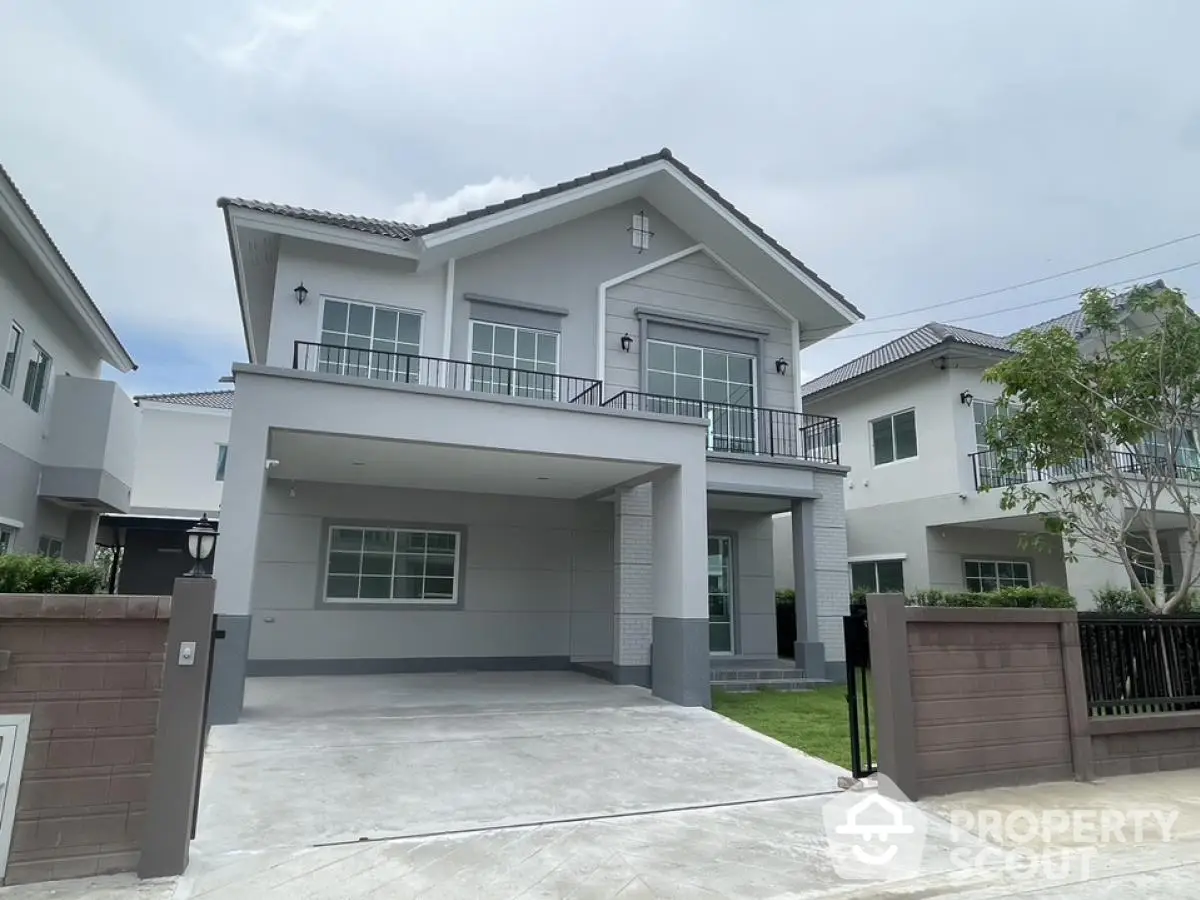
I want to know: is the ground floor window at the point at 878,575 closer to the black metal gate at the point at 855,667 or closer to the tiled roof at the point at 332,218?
the black metal gate at the point at 855,667

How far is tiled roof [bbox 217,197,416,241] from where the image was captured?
9.84m

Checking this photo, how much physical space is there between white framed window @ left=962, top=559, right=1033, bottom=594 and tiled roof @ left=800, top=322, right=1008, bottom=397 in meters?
4.46

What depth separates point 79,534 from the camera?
568 inches

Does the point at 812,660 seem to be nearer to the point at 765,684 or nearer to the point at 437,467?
the point at 765,684

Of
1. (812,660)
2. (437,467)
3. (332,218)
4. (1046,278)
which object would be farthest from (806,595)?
(332,218)

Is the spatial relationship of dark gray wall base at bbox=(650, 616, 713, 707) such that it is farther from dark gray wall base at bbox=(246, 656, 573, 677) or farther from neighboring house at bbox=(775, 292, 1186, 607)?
neighboring house at bbox=(775, 292, 1186, 607)

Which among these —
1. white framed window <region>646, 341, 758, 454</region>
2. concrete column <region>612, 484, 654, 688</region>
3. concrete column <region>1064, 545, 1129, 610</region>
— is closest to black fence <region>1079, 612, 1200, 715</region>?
concrete column <region>612, 484, 654, 688</region>

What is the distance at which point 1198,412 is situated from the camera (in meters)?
8.53

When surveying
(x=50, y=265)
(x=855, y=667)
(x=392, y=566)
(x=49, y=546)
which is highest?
(x=50, y=265)

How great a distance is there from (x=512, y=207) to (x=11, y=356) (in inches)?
292

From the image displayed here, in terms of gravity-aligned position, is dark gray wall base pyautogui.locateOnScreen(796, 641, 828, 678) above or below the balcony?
below

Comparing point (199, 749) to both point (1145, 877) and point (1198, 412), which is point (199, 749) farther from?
point (1198, 412)

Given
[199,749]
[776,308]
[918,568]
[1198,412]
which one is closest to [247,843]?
[199,749]

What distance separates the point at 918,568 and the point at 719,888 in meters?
12.6
